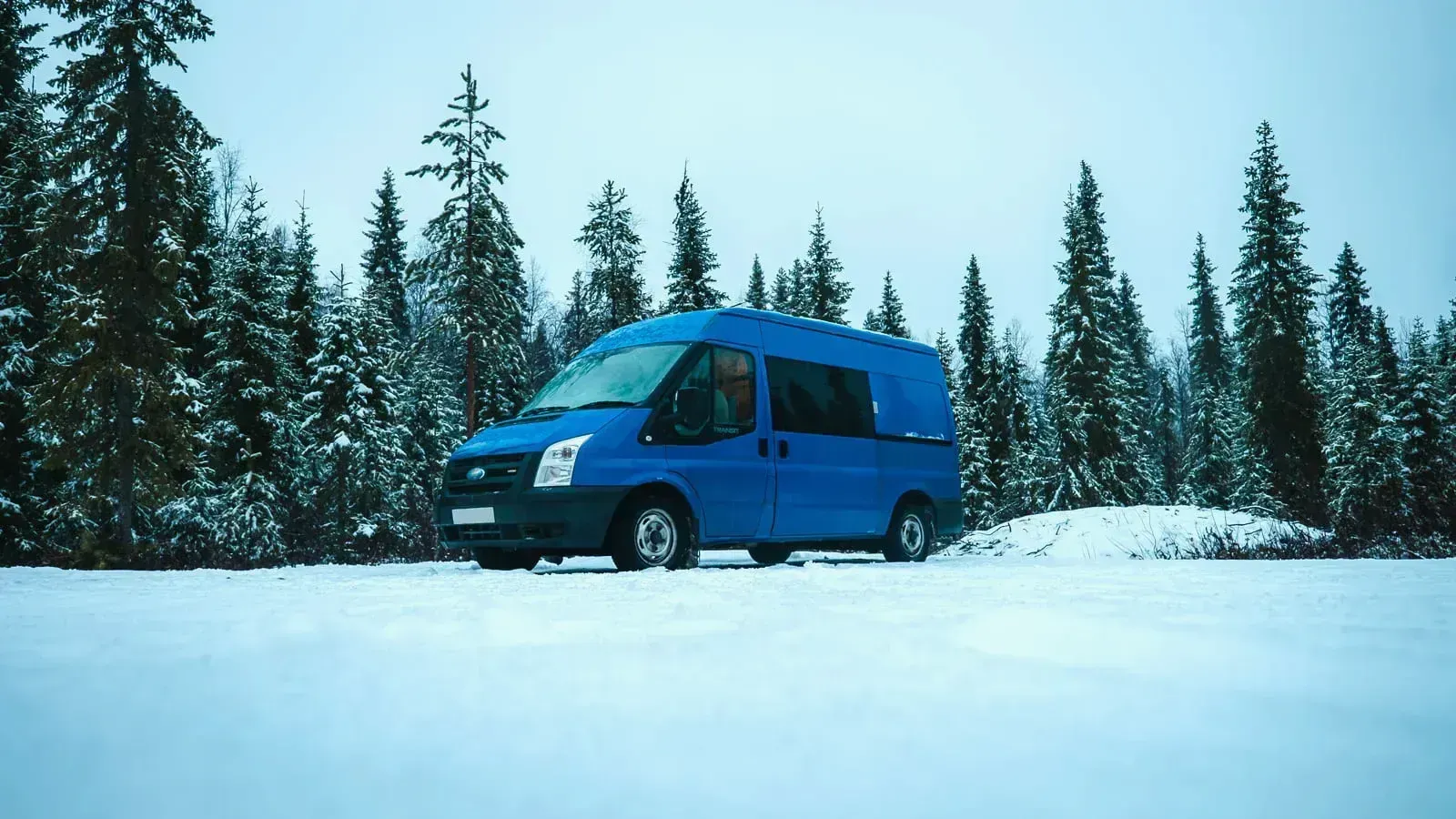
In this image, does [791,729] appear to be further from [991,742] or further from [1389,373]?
[1389,373]

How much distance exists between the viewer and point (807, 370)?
35.8 ft

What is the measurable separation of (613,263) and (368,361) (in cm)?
830

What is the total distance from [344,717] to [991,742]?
1435 mm

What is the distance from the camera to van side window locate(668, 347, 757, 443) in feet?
30.5

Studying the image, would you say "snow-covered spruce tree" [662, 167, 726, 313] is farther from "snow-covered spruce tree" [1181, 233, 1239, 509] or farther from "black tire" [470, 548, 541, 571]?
"black tire" [470, 548, 541, 571]

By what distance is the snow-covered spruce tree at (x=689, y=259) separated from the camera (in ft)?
128

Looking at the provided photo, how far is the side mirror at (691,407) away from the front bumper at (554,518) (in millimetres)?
905

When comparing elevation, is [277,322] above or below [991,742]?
above

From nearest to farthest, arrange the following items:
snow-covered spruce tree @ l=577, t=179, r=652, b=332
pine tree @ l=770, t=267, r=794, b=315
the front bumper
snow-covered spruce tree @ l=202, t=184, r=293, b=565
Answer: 1. the front bumper
2. snow-covered spruce tree @ l=202, t=184, r=293, b=565
3. snow-covered spruce tree @ l=577, t=179, r=652, b=332
4. pine tree @ l=770, t=267, r=794, b=315

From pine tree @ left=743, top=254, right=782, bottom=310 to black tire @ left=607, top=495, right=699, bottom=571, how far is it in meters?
47.7

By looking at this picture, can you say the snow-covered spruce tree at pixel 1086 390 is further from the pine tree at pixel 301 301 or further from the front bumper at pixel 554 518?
the front bumper at pixel 554 518

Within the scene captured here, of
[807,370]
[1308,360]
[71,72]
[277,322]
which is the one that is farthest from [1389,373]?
[71,72]

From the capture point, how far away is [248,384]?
31172mm

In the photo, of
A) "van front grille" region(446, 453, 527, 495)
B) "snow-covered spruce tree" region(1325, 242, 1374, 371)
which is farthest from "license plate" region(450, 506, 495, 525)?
"snow-covered spruce tree" region(1325, 242, 1374, 371)
